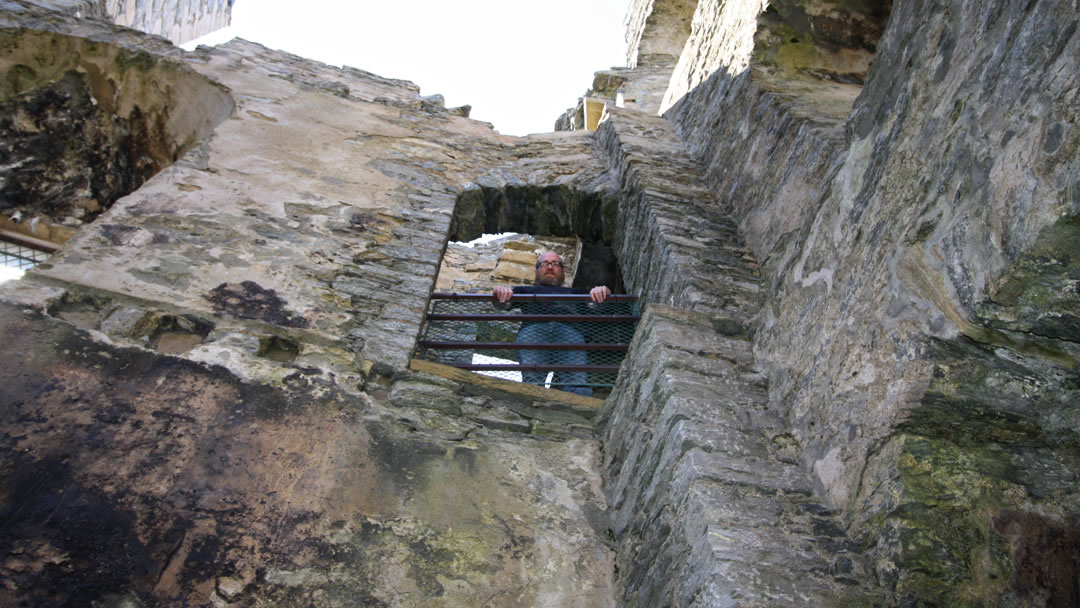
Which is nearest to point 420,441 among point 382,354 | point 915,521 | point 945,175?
point 382,354

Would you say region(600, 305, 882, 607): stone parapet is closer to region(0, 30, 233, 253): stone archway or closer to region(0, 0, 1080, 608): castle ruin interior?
region(0, 0, 1080, 608): castle ruin interior

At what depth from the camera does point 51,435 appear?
83.4 inches

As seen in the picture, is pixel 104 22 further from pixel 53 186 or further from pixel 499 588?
pixel 499 588

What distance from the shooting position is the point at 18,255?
4277 millimetres

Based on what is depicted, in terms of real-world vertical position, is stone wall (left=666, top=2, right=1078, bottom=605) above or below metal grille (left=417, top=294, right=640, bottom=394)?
above

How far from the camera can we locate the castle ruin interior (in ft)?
5.14

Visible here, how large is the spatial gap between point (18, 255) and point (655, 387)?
3.77 metres

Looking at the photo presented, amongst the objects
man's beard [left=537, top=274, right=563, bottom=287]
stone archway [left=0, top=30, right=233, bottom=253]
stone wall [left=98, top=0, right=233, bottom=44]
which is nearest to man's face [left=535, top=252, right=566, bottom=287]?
man's beard [left=537, top=274, right=563, bottom=287]

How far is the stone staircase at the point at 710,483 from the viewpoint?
164cm

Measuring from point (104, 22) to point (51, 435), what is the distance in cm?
395

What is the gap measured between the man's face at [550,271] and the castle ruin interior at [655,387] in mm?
837

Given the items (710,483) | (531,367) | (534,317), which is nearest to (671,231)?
(534,317)

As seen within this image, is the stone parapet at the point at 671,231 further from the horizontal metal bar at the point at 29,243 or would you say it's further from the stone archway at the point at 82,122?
the horizontal metal bar at the point at 29,243

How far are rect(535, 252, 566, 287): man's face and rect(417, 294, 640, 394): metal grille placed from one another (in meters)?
0.50
